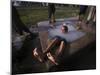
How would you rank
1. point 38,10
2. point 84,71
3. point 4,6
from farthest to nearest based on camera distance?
1. point 84,71
2. point 38,10
3. point 4,6

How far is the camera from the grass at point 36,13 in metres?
2.08

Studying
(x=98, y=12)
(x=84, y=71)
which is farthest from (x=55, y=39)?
(x=98, y=12)

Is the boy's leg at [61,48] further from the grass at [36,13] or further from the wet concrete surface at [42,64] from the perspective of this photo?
the grass at [36,13]

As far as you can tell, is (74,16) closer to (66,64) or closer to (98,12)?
(98,12)

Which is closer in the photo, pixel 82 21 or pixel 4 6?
pixel 4 6

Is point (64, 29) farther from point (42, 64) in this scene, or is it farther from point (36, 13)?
point (42, 64)

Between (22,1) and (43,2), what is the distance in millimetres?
253

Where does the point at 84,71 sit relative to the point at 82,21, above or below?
below

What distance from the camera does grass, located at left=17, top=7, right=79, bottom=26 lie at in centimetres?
208

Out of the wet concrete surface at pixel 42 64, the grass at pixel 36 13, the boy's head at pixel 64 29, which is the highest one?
the grass at pixel 36 13

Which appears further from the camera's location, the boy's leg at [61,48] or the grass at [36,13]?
the boy's leg at [61,48]

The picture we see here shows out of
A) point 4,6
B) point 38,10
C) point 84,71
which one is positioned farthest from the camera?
point 84,71

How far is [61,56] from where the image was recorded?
2.20 meters

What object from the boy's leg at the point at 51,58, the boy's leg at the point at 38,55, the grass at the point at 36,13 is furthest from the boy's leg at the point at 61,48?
the grass at the point at 36,13
